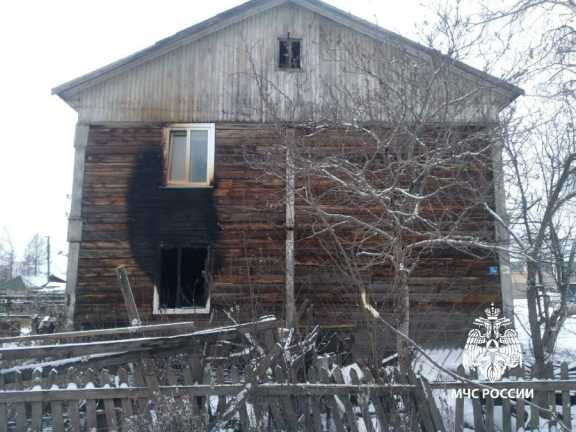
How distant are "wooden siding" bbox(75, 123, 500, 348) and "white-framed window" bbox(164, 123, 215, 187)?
247mm

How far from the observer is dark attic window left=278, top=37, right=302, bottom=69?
1080 centimetres

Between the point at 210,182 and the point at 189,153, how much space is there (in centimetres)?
88

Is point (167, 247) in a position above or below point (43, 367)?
above

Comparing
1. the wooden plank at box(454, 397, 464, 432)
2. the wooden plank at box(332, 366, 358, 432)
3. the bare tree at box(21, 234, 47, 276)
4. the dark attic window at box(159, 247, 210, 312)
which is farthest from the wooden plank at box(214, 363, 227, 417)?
the bare tree at box(21, 234, 47, 276)

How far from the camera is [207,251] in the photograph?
33.6 ft

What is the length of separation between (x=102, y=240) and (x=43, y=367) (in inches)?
202

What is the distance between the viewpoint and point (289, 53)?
423 inches

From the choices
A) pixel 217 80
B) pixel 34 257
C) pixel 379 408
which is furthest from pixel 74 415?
pixel 34 257

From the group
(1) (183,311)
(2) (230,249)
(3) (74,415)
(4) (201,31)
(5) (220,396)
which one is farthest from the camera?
(4) (201,31)

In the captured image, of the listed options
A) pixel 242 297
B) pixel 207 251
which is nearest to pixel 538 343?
pixel 242 297

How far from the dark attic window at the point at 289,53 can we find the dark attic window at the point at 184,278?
4716mm

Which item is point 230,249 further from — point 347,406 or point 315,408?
point 347,406

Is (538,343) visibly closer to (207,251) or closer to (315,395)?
(315,395)

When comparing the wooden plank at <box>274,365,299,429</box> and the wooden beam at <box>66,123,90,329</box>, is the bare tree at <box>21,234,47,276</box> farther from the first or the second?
the wooden plank at <box>274,365,299,429</box>
